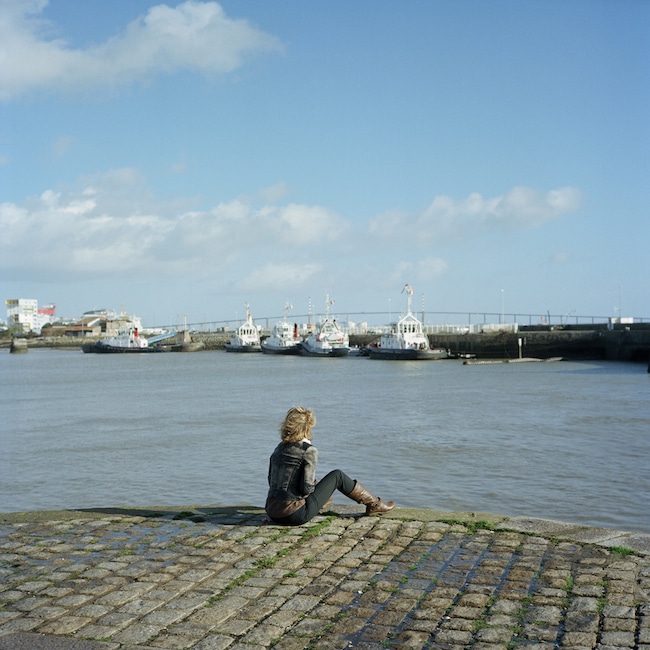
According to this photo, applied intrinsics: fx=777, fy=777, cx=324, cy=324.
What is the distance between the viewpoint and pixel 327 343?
8112 centimetres

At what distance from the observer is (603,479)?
12.8m

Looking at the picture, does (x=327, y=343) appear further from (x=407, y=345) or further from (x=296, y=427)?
(x=296, y=427)

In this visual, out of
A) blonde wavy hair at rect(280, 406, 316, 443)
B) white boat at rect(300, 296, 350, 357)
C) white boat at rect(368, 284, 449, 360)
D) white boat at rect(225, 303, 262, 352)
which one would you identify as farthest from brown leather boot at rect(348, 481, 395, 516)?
white boat at rect(225, 303, 262, 352)

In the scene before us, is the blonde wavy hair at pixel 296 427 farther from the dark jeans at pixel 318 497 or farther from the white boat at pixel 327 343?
the white boat at pixel 327 343

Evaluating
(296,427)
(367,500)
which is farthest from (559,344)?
(296,427)

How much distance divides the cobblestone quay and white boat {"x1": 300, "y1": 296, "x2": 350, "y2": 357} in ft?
234

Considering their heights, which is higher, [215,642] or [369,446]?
[215,642]

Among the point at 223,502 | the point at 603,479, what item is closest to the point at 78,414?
the point at 223,502

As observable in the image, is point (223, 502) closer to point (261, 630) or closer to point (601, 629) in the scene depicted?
point (261, 630)

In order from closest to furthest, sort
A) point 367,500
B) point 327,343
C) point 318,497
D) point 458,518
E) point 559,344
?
point 318,497 < point 458,518 < point 367,500 < point 559,344 < point 327,343

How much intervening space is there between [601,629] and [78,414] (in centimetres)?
2380

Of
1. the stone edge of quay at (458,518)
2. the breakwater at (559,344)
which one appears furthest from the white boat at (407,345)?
the stone edge of quay at (458,518)

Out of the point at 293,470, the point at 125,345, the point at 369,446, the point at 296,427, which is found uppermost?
the point at 125,345

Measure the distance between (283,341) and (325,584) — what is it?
84.2 metres
